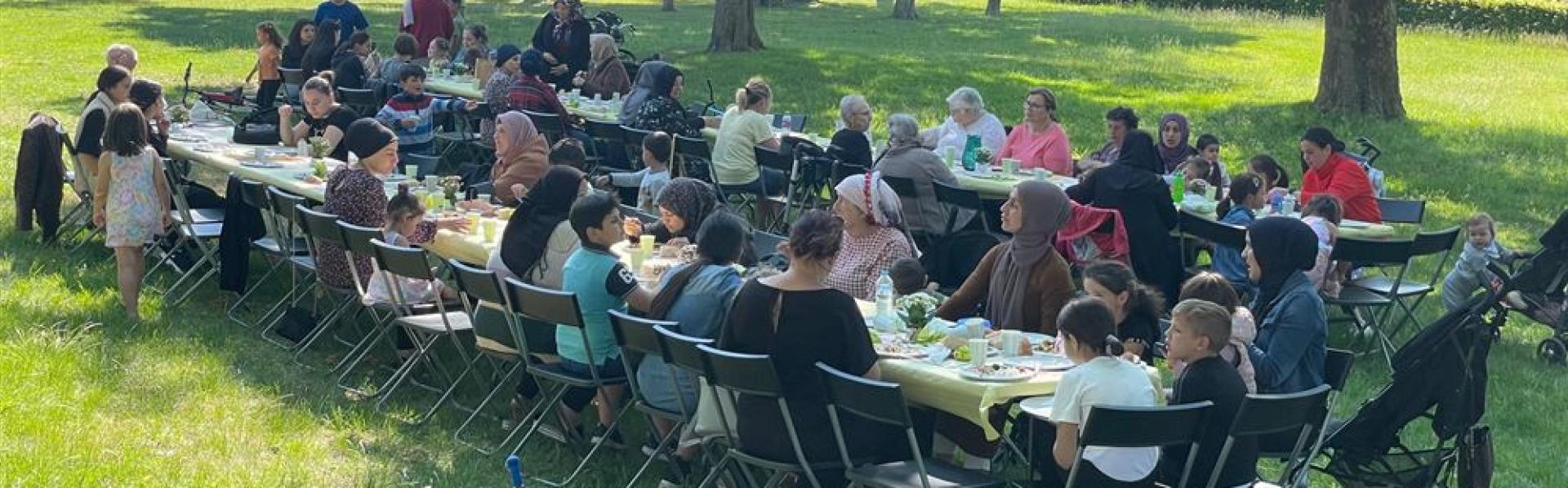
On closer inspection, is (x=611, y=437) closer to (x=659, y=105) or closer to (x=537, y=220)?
(x=537, y=220)

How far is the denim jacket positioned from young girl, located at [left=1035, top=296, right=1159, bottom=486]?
1.22m

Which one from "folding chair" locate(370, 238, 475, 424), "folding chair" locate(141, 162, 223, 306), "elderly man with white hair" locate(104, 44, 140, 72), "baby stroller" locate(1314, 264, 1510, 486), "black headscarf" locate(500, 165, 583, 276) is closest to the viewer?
"baby stroller" locate(1314, 264, 1510, 486)

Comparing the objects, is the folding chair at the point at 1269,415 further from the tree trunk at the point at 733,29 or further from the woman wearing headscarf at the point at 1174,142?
the tree trunk at the point at 733,29

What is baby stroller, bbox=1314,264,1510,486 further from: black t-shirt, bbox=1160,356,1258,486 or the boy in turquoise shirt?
the boy in turquoise shirt

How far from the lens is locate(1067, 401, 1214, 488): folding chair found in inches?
235

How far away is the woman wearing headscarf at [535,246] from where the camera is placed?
29.1ft

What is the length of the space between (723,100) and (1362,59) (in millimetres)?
7918

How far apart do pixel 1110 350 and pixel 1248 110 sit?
16.9m

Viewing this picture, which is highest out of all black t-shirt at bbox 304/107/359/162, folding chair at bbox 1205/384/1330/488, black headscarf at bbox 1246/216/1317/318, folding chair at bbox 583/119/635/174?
black headscarf at bbox 1246/216/1317/318

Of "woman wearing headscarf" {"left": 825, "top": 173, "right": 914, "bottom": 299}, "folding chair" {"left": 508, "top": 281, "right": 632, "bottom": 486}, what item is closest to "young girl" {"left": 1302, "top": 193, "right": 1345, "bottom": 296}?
"woman wearing headscarf" {"left": 825, "top": 173, "right": 914, "bottom": 299}

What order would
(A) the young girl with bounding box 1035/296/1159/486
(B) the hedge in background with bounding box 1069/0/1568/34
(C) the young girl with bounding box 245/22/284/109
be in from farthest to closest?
(B) the hedge in background with bounding box 1069/0/1568/34
(C) the young girl with bounding box 245/22/284/109
(A) the young girl with bounding box 1035/296/1159/486

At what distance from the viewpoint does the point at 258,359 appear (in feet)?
33.2

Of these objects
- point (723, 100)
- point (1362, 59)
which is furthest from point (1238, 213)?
point (723, 100)

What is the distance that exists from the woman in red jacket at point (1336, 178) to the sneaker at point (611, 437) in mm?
5263
